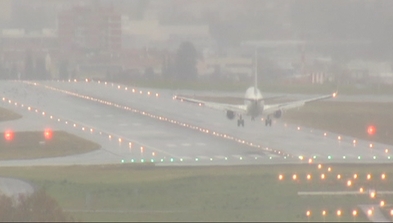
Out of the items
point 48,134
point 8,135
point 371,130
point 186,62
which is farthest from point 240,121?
point 186,62

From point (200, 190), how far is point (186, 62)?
44.5 metres

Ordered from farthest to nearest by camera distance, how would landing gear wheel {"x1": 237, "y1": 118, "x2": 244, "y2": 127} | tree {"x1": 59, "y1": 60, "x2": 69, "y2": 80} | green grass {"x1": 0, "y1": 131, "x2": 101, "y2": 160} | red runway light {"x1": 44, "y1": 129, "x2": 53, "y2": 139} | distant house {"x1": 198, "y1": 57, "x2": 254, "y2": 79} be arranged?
tree {"x1": 59, "y1": 60, "x2": 69, "y2": 80}, distant house {"x1": 198, "y1": 57, "x2": 254, "y2": 79}, landing gear wheel {"x1": 237, "y1": 118, "x2": 244, "y2": 127}, red runway light {"x1": 44, "y1": 129, "x2": 53, "y2": 139}, green grass {"x1": 0, "y1": 131, "x2": 101, "y2": 160}

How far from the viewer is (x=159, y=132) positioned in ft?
196

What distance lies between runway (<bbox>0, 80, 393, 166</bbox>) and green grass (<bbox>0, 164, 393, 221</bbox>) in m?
3.22

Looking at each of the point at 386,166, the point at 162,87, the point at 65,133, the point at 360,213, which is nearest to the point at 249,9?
the point at 162,87

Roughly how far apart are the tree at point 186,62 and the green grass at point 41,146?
24.1 m

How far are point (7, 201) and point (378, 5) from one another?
44.4m

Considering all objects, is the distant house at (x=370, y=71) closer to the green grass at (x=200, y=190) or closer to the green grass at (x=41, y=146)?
the green grass at (x=41, y=146)

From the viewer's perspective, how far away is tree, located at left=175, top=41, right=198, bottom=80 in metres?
82.6

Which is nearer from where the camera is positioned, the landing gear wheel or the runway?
the runway

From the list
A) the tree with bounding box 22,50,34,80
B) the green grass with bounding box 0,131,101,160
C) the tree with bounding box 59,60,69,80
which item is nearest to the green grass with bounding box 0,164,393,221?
the green grass with bounding box 0,131,101,160

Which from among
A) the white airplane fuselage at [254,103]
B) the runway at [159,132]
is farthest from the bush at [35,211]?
the white airplane fuselage at [254,103]

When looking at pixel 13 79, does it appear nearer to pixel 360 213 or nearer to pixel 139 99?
pixel 139 99

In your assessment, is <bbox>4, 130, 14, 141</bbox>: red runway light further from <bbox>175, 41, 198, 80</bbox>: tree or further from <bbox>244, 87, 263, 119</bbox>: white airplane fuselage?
<bbox>175, 41, 198, 80</bbox>: tree
